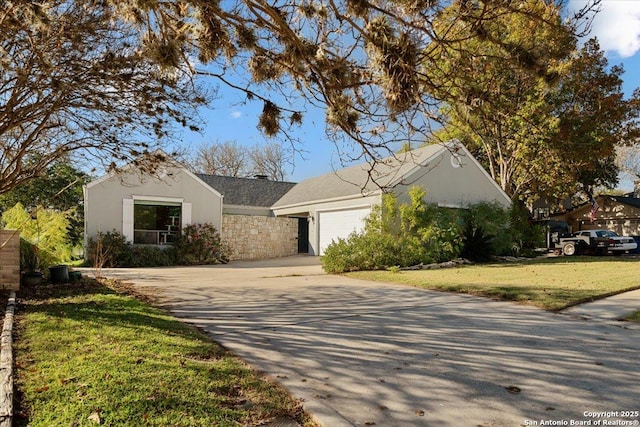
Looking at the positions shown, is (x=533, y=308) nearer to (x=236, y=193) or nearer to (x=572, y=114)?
(x=572, y=114)

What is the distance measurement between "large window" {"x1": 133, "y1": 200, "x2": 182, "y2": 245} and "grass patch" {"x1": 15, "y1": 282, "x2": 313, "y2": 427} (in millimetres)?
12472

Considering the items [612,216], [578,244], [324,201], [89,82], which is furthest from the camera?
[612,216]

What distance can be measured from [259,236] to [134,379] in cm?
1740

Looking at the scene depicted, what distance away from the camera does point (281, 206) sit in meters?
23.4

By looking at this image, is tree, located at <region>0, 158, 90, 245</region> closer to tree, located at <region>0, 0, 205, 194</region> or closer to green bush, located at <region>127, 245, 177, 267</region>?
green bush, located at <region>127, 245, 177, 267</region>

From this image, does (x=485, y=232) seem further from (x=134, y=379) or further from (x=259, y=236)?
(x=134, y=379)

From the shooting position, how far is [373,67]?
13.1 feet

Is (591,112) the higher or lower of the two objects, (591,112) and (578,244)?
the higher

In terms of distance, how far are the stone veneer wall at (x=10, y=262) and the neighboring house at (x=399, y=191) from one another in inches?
412

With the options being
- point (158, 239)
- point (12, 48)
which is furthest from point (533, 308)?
point (158, 239)

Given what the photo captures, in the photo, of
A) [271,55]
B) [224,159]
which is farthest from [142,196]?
[224,159]

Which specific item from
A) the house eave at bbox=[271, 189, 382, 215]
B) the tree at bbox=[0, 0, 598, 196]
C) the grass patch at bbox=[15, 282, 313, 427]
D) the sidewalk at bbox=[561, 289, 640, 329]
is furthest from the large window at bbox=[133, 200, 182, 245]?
the sidewalk at bbox=[561, 289, 640, 329]

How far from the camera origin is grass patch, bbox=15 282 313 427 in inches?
116

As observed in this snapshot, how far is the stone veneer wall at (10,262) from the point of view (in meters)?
8.68
